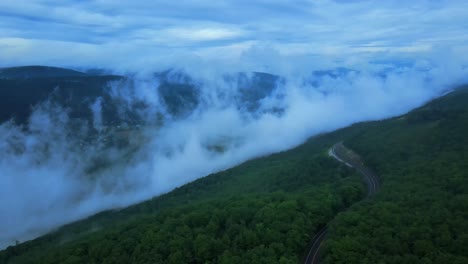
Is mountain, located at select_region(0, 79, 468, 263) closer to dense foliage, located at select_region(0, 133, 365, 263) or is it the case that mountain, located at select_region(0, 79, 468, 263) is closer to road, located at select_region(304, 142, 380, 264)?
dense foliage, located at select_region(0, 133, 365, 263)

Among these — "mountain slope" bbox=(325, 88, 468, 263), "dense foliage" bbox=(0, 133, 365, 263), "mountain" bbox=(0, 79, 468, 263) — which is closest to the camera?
"mountain slope" bbox=(325, 88, 468, 263)

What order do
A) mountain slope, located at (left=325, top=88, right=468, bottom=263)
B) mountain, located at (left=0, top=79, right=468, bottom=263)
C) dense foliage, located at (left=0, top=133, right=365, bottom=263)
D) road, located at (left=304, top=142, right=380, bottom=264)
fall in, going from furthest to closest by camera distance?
road, located at (left=304, top=142, right=380, bottom=264) < dense foliage, located at (left=0, top=133, right=365, bottom=263) < mountain, located at (left=0, top=79, right=468, bottom=263) < mountain slope, located at (left=325, top=88, right=468, bottom=263)

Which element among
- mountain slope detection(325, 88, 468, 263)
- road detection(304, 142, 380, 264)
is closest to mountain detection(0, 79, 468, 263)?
mountain slope detection(325, 88, 468, 263)

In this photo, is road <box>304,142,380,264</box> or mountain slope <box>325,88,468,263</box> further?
road <box>304,142,380,264</box>

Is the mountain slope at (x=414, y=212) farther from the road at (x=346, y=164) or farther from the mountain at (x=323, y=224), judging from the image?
the road at (x=346, y=164)

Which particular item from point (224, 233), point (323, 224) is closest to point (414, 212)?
point (323, 224)

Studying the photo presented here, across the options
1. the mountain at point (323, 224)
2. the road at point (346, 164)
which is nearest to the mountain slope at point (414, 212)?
the mountain at point (323, 224)

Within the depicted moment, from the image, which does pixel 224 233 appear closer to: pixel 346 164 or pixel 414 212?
pixel 414 212

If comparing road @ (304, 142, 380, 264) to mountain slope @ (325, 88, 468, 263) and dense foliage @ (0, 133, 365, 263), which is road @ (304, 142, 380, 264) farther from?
mountain slope @ (325, 88, 468, 263)

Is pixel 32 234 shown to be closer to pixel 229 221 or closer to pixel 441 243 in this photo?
pixel 229 221
